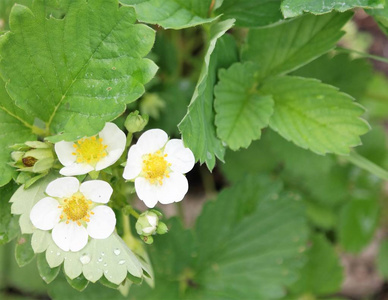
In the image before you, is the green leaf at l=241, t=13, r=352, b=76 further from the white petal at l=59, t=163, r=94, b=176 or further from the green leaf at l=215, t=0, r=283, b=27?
the white petal at l=59, t=163, r=94, b=176

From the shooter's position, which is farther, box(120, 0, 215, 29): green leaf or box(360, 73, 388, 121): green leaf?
box(360, 73, 388, 121): green leaf

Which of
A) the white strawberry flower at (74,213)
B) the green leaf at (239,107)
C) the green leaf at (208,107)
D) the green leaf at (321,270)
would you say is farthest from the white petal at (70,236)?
the green leaf at (321,270)

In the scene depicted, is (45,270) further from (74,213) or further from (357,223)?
(357,223)

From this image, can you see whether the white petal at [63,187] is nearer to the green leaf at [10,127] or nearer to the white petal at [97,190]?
the white petal at [97,190]

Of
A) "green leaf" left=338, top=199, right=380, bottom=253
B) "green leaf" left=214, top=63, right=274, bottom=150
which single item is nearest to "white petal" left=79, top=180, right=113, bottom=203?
"green leaf" left=214, top=63, right=274, bottom=150

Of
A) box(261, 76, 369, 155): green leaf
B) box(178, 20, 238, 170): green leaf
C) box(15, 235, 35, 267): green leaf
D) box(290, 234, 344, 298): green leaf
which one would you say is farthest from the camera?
box(290, 234, 344, 298): green leaf

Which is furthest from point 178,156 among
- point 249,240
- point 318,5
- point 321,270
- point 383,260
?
point 383,260
